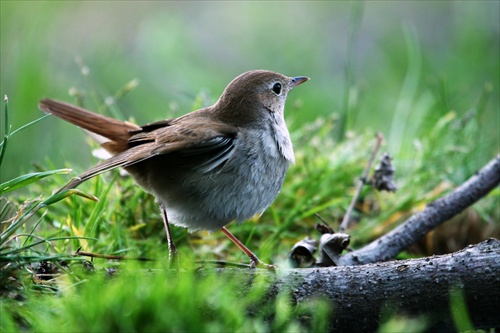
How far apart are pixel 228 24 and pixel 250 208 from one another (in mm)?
6669

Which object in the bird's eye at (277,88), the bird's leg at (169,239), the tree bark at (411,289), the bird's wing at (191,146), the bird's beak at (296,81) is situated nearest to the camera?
the tree bark at (411,289)

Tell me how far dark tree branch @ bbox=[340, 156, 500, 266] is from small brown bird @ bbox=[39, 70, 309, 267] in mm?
575

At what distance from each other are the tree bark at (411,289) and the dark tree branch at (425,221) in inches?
29.4

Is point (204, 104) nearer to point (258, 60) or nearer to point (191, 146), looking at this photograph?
point (191, 146)

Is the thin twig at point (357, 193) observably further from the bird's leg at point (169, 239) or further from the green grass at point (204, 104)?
the bird's leg at point (169, 239)

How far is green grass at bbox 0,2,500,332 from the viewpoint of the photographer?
2.46m

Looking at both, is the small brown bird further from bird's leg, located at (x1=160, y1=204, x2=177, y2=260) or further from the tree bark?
the tree bark

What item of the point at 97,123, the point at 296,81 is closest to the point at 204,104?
the point at 296,81

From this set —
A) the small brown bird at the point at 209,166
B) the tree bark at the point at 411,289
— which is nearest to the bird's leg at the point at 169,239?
the small brown bird at the point at 209,166

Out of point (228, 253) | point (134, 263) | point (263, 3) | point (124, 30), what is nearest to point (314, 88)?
point (263, 3)

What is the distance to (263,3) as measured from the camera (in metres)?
10.0

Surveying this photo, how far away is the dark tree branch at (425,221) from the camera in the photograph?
376 cm

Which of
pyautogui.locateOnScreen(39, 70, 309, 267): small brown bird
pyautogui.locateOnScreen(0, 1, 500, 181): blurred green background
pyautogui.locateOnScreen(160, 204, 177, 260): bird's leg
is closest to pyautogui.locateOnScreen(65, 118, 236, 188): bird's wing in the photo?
pyautogui.locateOnScreen(39, 70, 309, 267): small brown bird

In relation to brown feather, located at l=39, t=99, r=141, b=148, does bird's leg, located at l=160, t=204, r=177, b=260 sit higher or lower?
lower
